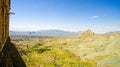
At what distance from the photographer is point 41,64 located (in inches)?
1533

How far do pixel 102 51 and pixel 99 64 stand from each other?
10358mm

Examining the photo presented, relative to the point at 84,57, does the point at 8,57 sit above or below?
above

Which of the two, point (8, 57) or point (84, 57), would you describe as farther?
point (84, 57)

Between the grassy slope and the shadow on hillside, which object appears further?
the grassy slope

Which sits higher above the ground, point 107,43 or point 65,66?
point 107,43

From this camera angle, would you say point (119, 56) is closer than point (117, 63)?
No

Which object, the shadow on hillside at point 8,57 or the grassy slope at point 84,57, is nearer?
the shadow on hillside at point 8,57

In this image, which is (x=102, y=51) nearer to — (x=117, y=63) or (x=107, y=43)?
(x=107, y=43)

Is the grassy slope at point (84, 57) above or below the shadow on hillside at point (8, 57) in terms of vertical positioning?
below

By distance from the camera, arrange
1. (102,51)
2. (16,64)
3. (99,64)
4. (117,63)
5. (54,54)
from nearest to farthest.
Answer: (16,64) → (117,63) → (99,64) → (102,51) → (54,54)

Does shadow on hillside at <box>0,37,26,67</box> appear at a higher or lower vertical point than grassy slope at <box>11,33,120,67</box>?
higher

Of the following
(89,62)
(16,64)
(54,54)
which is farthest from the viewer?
(54,54)

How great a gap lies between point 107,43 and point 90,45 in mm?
5067

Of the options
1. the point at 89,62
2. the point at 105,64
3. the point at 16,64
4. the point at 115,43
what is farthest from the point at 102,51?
the point at 16,64
